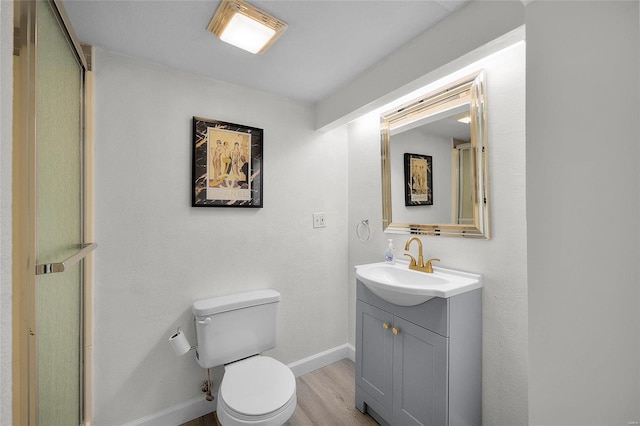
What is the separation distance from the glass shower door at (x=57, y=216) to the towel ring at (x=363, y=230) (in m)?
1.77

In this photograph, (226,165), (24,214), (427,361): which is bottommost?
(427,361)

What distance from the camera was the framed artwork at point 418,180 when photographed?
181 cm

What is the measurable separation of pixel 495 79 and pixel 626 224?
3.93 feet

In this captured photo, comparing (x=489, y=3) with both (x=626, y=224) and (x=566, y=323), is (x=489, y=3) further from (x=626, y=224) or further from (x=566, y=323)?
(x=566, y=323)

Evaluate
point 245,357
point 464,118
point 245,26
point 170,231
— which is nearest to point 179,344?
point 245,357

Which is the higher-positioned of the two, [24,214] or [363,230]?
[24,214]

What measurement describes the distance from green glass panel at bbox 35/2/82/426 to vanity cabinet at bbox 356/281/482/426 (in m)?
1.42

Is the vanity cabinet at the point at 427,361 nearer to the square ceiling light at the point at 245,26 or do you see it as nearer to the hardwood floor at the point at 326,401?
the hardwood floor at the point at 326,401

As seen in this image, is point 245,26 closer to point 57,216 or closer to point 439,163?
point 57,216

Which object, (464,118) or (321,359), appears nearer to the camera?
(464,118)

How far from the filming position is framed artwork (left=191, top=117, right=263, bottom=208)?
5.78ft

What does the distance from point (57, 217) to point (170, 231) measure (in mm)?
696

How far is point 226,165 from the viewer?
1854 mm

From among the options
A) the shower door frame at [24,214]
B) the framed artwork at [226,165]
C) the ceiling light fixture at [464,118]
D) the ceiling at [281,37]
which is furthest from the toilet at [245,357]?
the ceiling light fixture at [464,118]
